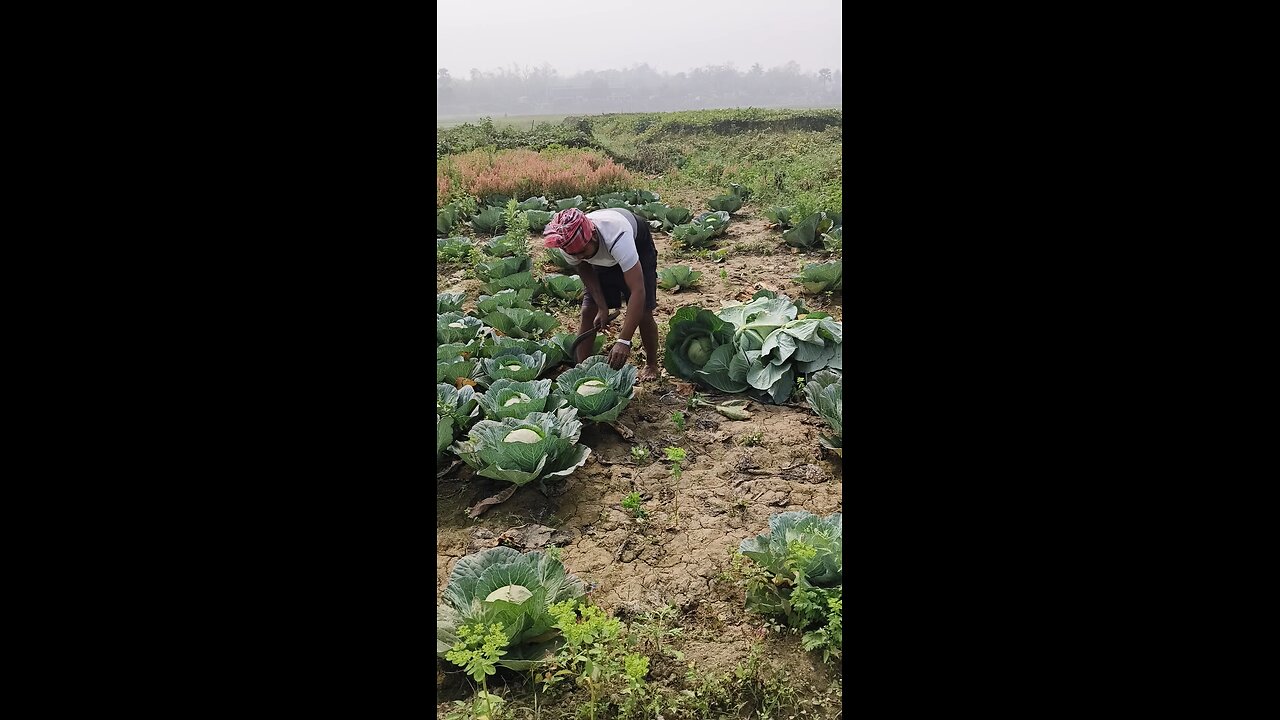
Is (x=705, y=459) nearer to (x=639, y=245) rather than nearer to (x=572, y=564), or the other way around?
(x=572, y=564)

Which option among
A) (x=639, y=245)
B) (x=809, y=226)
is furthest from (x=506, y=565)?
(x=809, y=226)

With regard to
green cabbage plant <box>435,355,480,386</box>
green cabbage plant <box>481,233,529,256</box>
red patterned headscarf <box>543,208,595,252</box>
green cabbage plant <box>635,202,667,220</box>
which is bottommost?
green cabbage plant <box>435,355,480,386</box>

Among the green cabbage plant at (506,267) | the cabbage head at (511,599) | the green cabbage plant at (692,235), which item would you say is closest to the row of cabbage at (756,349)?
the cabbage head at (511,599)

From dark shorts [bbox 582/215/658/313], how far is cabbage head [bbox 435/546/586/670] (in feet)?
7.78

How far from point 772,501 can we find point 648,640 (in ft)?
4.11

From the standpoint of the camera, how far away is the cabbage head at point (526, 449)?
367 cm

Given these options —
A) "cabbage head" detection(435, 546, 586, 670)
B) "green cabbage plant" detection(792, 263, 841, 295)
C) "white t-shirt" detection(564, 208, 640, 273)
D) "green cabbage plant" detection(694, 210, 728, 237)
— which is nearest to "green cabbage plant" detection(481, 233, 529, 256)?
"green cabbage plant" detection(694, 210, 728, 237)

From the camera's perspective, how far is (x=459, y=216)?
11.3 m

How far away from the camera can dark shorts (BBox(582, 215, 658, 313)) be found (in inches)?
194

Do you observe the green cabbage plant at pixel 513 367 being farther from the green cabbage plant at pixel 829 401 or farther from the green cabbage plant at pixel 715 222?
the green cabbage plant at pixel 715 222

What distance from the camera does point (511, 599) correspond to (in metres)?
2.63

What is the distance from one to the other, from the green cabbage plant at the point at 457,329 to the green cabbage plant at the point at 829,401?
2.62 metres

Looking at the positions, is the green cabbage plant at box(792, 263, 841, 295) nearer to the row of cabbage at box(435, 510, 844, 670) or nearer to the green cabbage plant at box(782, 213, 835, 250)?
the green cabbage plant at box(782, 213, 835, 250)

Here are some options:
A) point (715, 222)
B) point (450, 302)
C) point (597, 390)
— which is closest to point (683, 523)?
point (597, 390)
